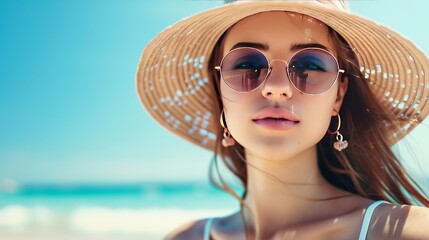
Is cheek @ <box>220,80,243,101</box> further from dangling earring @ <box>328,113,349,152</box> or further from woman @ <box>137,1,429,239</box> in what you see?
dangling earring @ <box>328,113,349,152</box>

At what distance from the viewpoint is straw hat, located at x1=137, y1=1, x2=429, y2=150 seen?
2.65 m

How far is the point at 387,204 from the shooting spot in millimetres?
2600

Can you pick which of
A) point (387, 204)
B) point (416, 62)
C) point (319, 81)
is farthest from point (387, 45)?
point (387, 204)

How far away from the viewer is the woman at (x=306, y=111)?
2.56 meters

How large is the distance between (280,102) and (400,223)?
0.65 metres

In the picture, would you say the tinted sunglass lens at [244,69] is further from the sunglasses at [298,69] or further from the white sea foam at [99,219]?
the white sea foam at [99,219]

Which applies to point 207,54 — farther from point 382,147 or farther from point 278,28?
point 382,147

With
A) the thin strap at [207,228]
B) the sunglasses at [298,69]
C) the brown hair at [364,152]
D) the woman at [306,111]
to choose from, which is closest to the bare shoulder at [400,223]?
the woman at [306,111]

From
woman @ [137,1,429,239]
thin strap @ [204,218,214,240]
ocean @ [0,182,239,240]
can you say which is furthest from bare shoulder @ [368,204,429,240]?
ocean @ [0,182,239,240]

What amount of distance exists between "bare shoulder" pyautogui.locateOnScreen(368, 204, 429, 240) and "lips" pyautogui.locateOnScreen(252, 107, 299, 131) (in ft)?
1.62

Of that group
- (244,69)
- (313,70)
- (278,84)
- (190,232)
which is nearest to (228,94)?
(244,69)

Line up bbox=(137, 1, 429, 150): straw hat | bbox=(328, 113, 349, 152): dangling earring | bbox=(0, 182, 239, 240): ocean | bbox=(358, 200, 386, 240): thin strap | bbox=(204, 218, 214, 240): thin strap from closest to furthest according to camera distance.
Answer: bbox=(358, 200, 386, 240): thin strap → bbox=(137, 1, 429, 150): straw hat → bbox=(328, 113, 349, 152): dangling earring → bbox=(204, 218, 214, 240): thin strap → bbox=(0, 182, 239, 240): ocean

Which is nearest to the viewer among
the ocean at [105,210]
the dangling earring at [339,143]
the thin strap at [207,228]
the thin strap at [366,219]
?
the thin strap at [366,219]

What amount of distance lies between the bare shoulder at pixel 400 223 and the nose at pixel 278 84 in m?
0.60
